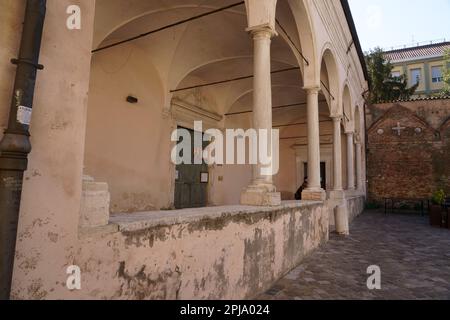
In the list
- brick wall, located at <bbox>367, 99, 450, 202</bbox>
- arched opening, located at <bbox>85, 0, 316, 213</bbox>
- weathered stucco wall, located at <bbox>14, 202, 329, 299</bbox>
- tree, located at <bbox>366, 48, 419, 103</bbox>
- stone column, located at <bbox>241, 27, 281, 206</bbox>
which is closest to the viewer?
weathered stucco wall, located at <bbox>14, 202, 329, 299</bbox>

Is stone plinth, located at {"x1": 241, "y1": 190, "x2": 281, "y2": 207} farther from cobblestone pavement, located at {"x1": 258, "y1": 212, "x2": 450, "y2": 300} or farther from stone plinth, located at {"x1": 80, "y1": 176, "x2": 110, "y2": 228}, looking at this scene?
stone plinth, located at {"x1": 80, "y1": 176, "x2": 110, "y2": 228}

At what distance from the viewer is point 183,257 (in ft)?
7.75

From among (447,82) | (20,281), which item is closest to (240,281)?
(20,281)

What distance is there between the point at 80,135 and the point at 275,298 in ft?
9.15

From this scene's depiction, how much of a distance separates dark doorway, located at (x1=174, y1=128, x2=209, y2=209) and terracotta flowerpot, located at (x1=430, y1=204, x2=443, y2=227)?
25.5 feet

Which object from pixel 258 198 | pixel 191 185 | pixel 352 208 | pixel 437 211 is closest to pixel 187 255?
pixel 258 198

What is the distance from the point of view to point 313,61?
684cm

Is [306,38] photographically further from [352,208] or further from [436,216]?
[436,216]

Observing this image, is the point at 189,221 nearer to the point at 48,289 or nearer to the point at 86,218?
the point at 86,218

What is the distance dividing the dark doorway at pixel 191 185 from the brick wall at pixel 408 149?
11292 millimetres

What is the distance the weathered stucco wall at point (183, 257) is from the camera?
1.73 metres

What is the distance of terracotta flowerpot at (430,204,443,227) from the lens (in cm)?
1001

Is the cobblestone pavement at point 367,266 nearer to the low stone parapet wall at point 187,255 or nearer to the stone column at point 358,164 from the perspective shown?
the low stone parapet wall at point 187,255

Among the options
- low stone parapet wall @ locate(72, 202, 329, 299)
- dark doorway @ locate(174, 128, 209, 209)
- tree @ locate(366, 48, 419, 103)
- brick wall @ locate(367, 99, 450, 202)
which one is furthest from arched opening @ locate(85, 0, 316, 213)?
tree @ locate(366, 48, 419, 103)
